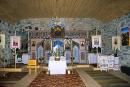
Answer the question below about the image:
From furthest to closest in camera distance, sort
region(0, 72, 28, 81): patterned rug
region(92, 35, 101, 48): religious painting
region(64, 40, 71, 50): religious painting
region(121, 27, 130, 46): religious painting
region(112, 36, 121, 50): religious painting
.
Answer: region(64, 40, 71, 50): religious painting < region(92, 35, 101, 48): religious painting < region(112, 36, 121, 50): religious painting < region(121, 27, 130, 46): religious painting < region(0, 72, 28, 81): patterned rug

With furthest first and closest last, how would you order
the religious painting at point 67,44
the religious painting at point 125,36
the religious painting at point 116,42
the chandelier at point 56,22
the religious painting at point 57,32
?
the religious painting at point 67,44, the chandelier at point 56,22, the religious painting at point 57,32, the religious painting at point 116,42, the religious painting at point 125,36

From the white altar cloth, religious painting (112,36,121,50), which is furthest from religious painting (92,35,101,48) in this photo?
the white altar cloth

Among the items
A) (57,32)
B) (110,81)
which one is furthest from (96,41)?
(110,81)

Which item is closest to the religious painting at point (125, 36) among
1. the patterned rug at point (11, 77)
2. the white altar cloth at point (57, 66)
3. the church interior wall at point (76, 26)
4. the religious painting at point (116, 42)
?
the religious painting at point (116, 42)

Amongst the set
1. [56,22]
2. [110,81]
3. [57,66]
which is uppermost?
[56,22]

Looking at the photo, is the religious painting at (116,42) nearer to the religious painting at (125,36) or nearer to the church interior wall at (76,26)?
the religious painting at (125,36)

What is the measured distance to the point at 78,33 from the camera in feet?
55.4

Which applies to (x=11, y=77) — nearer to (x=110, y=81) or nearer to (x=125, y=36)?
(x=110, y=81)

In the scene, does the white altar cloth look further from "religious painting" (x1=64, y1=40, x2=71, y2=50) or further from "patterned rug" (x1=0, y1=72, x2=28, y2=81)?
"religious painting" (x1=64, y1=40, x2=71, y2=50)

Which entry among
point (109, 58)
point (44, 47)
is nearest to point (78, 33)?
point (44, 47)

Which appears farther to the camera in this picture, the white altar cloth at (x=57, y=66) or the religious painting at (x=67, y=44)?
the religious painting at (x=67, y=44)

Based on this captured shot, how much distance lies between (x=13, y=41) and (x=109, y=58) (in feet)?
17.6

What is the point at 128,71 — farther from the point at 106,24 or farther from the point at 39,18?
the point at 39,18

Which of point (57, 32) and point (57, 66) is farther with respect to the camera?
point (57, 32)
